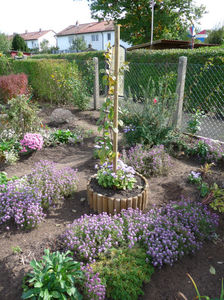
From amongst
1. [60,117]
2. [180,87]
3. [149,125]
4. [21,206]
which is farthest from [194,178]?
[60,117]

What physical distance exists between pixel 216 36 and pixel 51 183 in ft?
52.3

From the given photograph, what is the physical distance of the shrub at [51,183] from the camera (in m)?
3.09

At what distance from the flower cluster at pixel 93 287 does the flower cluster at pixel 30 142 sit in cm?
311

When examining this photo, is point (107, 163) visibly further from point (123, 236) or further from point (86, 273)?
point (86, 273)

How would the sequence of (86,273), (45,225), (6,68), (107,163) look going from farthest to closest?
(6,68) < (107,163) < (45,225) < (86,273)

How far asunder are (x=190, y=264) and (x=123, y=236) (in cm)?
70

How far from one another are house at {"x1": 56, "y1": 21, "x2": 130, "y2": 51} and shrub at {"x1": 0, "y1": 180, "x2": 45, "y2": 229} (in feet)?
123

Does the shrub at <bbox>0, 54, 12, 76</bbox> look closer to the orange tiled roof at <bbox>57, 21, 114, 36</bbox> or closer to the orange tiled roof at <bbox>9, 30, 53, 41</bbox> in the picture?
→ the orange tiled roof at <bbox>57, 21, 114, 36</bbox>

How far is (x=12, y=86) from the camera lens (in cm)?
825

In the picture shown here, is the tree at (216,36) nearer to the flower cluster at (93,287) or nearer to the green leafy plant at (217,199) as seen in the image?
the green leafy plant at (217,199)

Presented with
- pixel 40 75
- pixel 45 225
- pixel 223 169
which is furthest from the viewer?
pixel 40 75

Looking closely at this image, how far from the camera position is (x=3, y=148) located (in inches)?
173

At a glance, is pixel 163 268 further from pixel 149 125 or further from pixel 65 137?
pixel 65 137

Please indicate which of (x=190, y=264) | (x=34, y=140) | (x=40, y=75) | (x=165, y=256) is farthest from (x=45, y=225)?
(x=40, y=75)
